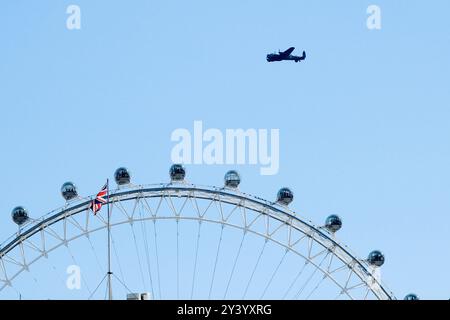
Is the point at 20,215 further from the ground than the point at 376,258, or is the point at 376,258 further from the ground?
the point at 20,215

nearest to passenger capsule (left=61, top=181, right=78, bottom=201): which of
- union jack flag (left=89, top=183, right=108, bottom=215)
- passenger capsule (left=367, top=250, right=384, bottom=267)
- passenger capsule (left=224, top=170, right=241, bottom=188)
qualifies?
union jack flag (left=89, top=183, right=108, bottom=215)

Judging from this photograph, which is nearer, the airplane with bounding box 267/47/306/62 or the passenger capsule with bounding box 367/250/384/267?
the passenger capsule with bounding box 367/250/384/267

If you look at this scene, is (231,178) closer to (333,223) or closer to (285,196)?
(285,196)

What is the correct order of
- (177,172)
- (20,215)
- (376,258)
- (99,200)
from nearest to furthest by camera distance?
(99,200)
(177,172)
(20,215)
(376,258)

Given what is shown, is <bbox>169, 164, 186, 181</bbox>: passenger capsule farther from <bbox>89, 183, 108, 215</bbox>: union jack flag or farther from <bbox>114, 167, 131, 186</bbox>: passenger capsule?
<bbox>89, 183, 108, 215</bbox>: union jack flag

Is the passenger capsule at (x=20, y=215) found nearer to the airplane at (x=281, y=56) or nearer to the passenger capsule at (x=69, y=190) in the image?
the passenger capsule at (x=69, y=190)

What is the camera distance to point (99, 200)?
85688mm

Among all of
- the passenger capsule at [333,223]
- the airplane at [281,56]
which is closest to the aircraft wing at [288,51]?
the airplane at [281,56]

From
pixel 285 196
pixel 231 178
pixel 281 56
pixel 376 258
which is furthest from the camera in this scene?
pixel 281 56

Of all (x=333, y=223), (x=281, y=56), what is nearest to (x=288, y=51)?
(x=281, y=56)

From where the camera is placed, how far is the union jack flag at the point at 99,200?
85438mm

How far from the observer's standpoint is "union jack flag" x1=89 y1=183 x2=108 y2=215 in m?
85.4
